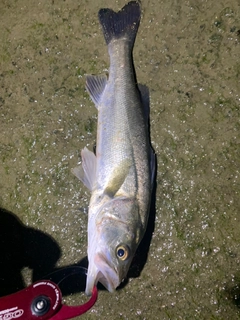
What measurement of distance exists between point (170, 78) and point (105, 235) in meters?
1.75

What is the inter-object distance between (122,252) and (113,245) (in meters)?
0.09

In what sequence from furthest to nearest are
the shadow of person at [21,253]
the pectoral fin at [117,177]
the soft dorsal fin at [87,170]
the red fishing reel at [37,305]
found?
the shadow of person at [21,253] < the soft dorsal fin at [87,170] < the pectoral fin at [117,177] < the red fishing reel at [37,305]

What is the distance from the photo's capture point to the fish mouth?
2.63 metres

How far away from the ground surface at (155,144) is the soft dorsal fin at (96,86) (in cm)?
21

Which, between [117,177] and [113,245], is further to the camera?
[117,177]

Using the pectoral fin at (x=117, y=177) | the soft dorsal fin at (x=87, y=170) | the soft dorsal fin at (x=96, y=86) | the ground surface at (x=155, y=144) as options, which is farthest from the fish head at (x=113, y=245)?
the soft dorsal fin at (x=96, y=86)

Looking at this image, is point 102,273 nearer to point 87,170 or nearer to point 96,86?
point 87,170

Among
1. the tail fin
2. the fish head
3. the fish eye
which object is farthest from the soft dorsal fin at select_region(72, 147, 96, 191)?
the tail fin

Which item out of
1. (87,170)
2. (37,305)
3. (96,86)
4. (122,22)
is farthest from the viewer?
(122,22)

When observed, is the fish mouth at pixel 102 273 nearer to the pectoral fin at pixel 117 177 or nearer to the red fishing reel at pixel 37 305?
the red fishing reel at pixel 37 305

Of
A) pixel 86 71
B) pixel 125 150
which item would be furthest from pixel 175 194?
pixel 86 71

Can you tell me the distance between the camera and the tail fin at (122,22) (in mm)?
3428

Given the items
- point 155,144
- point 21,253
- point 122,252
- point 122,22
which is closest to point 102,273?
point 122,252

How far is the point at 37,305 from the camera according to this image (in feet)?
8.56
